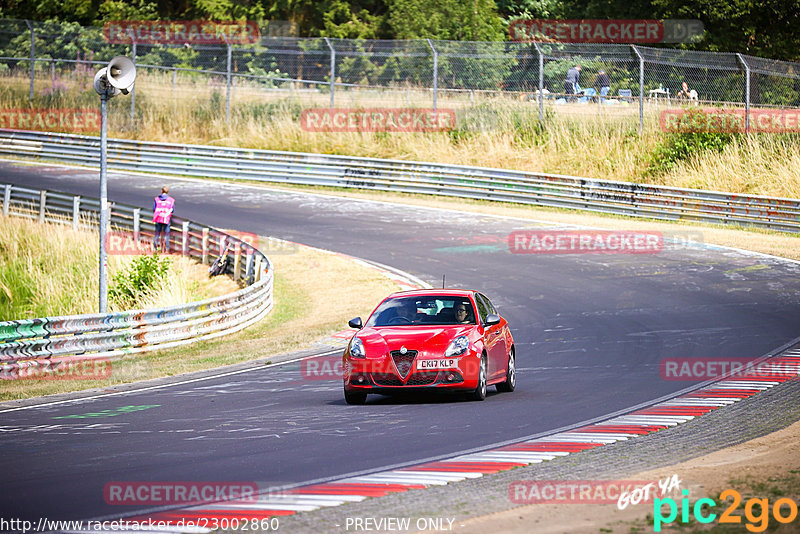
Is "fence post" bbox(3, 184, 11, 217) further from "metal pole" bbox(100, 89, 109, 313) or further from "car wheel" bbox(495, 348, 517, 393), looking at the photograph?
"car wheel" bbox(495, 348, 517, 393)

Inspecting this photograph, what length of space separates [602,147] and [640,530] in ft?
102

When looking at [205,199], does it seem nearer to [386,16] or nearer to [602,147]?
[602,147]

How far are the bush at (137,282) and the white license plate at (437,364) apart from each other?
12060mm

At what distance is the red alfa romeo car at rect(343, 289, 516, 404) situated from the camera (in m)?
12.1

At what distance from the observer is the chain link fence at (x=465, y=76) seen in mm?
33531

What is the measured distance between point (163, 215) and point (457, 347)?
55.3 feet

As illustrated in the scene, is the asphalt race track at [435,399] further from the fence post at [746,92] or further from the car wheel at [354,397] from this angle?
the fence post at [746,92]

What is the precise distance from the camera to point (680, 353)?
15797 millimetres

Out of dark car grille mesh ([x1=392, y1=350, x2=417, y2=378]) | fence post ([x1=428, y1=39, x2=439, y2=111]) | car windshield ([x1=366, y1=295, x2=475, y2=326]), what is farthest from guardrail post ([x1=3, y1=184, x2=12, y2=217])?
dark car grille mesh ([x1=392, y1=350, x2=417, y2=378])

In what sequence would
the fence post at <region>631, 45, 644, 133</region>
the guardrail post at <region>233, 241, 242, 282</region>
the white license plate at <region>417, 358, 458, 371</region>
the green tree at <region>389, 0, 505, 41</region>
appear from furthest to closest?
the green tree at <region>389, 0, 505, 41</region>
the fence post at <region>631, 45, 644, 133</region>
the guardrail post at <region>233, 241, 242, 282</region>
the white license plate at <region>417, 358, 458, 371</region>

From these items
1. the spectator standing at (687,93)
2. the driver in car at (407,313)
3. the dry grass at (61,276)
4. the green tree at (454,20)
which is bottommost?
the dry grass at (61,276)

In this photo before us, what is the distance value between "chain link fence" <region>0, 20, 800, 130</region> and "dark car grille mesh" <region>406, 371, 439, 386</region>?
23784 mm

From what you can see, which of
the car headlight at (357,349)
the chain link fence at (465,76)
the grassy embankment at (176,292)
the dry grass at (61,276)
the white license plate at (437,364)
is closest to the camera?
the white license plate at (437,364)

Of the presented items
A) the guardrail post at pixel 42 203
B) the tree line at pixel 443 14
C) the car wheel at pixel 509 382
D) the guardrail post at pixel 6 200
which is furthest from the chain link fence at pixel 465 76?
the car wheel at pixel 509 382
